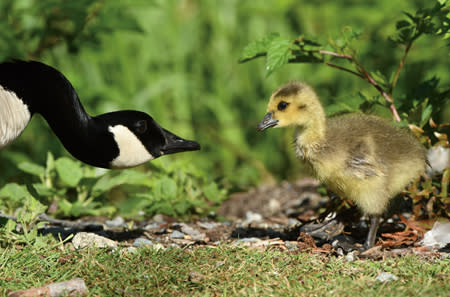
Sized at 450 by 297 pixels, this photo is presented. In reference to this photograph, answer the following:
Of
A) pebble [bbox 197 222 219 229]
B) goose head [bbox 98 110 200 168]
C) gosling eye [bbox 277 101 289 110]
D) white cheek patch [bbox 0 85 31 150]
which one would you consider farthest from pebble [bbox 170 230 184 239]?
white cheek patch [bbox 0 85 31 150]

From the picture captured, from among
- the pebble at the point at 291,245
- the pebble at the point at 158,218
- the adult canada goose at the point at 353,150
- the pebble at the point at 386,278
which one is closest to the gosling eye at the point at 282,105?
the adult canada goose at the point at 353,150

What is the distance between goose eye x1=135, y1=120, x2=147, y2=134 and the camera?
412 cm

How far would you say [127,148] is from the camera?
411cm

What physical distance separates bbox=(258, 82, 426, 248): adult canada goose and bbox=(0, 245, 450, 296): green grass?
502 mm

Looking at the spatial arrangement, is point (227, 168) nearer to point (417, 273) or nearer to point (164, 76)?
point (164, 76)

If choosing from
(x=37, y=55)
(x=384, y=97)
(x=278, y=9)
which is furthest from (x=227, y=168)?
(x=384, y=97)

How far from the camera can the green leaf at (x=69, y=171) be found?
5.27 m

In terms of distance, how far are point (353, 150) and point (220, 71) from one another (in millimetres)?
4488

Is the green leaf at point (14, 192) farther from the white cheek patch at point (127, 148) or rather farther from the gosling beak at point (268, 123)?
the gosling beak at point (268, 123)

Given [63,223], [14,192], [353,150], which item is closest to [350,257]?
[353,150]

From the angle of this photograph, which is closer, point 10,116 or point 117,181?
point 10,116

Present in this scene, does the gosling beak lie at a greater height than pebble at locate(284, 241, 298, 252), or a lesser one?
greater

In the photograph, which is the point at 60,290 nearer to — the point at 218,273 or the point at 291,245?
the point at 218,273

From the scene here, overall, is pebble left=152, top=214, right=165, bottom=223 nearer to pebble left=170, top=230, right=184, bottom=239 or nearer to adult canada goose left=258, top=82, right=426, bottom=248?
pebble left=170, top=230, right=184, bottom=239
